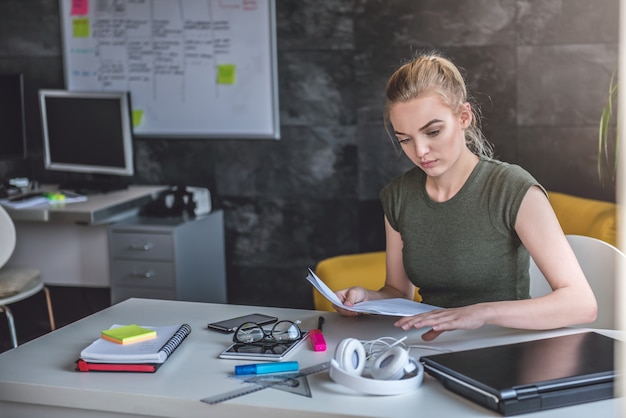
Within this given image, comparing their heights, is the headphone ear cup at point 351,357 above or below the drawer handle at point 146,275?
above

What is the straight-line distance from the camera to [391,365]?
1.56 m

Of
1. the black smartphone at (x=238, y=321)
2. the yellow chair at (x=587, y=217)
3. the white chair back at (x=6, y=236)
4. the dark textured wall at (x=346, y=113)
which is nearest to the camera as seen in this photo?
the black smartphone at (x=238, y=321)

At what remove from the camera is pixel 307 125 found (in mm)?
4332

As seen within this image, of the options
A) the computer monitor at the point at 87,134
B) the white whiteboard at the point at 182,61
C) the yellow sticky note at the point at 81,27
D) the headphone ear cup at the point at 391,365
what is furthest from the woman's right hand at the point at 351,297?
the yellow sticky note at the point at 81,27

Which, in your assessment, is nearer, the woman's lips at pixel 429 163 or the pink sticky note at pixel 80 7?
the woman's lips at pixel 429 163

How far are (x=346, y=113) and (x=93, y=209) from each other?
130 centimetres

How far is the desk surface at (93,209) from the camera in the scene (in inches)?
150

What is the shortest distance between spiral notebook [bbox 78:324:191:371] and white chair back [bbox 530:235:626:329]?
3.17 feet

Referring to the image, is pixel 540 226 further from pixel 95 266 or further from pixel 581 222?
pixel 95 266

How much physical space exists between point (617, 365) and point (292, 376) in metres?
0.59

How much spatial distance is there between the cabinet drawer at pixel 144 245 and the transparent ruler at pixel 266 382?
94.8 inches

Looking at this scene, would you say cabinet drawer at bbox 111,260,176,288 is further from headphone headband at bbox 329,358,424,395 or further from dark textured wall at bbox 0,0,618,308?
headphone headband at bbox 329,358,424,395

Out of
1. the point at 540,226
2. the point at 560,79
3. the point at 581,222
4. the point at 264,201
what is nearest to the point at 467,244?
the point at 540,226

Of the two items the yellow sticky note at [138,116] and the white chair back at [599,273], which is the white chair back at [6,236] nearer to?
the yellow sticky note at [138,116]
